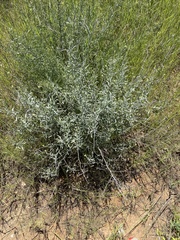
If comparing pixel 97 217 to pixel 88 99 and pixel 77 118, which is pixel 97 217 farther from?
pixel 88 99

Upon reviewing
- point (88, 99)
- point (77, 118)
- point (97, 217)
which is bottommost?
point (97, 217)

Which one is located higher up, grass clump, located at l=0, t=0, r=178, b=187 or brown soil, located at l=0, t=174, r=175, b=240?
grass clump, located at l=0, t=0, r=178, b=187

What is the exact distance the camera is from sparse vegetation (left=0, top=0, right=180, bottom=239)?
1718 millimetres

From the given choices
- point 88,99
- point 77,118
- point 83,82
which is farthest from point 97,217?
point 83,82

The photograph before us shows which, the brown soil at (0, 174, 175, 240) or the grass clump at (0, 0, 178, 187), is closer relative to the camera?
A: the grass clump at (0, 0, 178, 187)

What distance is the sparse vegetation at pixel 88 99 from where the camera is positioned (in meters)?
1.72

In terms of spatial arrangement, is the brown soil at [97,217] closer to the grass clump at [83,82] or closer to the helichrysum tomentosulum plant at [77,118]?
the grass clump at [83,82]

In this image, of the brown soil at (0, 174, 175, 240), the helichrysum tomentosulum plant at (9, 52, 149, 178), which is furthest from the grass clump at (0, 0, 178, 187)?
→ the brown soil at (0, 174, 175, 240)

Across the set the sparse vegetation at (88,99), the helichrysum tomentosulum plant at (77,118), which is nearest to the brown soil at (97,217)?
the sparse vegetation at (88,99)

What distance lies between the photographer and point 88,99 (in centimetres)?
173

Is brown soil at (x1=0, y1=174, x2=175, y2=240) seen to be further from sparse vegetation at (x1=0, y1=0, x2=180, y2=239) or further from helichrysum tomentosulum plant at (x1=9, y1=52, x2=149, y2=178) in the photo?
helichrysum tomentosulum plant at (x1=9, y1=52, x2=149, y2=178)

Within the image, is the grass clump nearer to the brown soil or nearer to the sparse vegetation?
the sparse vegetation

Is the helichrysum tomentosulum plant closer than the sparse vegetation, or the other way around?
the helichrysum tomentosulum plant

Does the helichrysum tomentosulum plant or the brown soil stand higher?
the helichrysum tomentosulum plant
